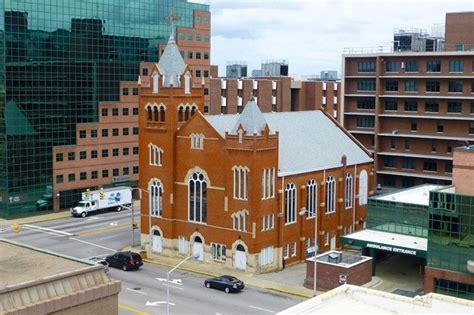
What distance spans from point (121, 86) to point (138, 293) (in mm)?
47133

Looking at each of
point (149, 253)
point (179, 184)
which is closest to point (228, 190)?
point (179, 184)

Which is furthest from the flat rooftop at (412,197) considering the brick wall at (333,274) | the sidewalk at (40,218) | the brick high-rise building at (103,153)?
the brick high-rise building at (103,153)

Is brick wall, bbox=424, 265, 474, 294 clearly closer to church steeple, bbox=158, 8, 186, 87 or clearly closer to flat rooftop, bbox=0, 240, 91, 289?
flat rooftop, bbox=0, 240, 91, 289

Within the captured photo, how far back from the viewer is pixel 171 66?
63156 mm

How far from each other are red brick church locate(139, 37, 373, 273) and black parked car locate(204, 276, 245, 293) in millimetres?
4947

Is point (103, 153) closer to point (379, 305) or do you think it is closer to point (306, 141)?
point (306, 141)

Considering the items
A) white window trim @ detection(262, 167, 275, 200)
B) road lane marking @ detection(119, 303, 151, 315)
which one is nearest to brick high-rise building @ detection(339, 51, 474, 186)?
white window trim @ detection(262, 167, 275, 200)

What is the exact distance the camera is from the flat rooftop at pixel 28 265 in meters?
30.1

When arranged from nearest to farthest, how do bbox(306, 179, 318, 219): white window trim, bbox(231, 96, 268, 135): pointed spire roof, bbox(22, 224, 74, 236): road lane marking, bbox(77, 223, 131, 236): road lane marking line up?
bbox(231, 96, 268, 135): pointed spire roof
bbox(306, 179, 318, 219): white window trim
bbox(77, 223, 131, 236): road lane marking
bbox(22, 224, 74, 236): road lane marking

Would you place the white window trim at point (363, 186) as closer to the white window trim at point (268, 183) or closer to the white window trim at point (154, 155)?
the white window trim at point (268, 183)

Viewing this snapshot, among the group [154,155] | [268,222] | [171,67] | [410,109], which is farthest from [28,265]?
[410,109]

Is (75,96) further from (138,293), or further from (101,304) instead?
(101,304)

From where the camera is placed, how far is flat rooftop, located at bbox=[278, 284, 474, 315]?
96.5ft

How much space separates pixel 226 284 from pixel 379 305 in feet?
73.9
